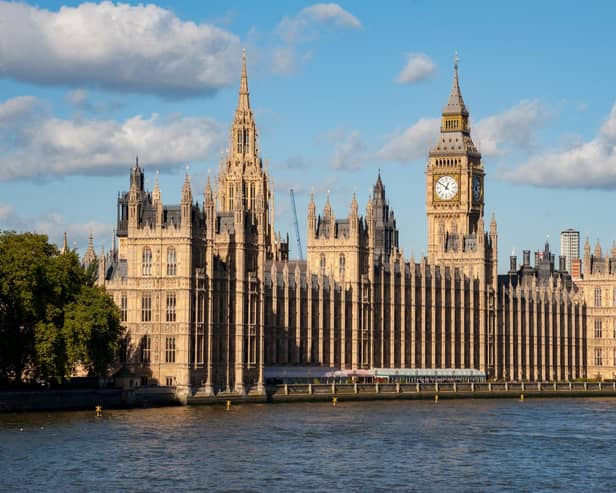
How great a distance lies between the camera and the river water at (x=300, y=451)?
3339 inches

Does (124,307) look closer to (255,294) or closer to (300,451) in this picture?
(255,294)

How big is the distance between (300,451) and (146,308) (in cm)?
4043

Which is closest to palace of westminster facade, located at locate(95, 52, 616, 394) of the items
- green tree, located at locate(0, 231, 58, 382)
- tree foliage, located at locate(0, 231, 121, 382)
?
tree foliage, located at locate(0, 231, 121, 382)

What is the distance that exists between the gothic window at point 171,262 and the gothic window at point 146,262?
1598 mm

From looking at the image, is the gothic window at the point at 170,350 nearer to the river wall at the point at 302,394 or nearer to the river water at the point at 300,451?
the river wall at the point at 302,394

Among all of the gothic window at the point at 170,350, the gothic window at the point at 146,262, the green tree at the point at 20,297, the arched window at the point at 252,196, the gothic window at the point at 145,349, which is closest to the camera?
the green tree at the point at 20,297

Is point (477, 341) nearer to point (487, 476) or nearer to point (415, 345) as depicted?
point (415, 345)

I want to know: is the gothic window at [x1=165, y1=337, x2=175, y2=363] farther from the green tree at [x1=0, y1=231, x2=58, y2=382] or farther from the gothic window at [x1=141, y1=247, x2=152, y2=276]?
the green tree at [x1=0, y1=231, x2=58, y2=382]

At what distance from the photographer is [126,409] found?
126 m

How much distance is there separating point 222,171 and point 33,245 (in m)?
75.8

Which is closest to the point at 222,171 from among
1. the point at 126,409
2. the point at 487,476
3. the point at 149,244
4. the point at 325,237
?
the point at 325,237

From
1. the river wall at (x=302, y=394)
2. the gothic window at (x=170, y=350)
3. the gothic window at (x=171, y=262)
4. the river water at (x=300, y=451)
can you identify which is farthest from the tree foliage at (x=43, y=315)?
the gothic window at (x=171, y=262)

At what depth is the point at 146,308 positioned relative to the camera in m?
137

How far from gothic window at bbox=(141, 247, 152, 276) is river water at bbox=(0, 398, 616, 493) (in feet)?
41.2
